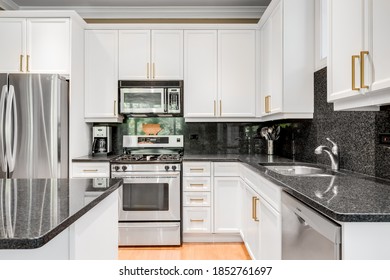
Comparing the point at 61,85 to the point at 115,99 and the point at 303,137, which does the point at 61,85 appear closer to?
the point at 115,99

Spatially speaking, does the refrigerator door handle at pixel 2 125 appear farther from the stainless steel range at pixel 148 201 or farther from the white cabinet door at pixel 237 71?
the white cabinet door at pixel 237 71

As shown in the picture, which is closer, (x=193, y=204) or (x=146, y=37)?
(x=193, y=204)

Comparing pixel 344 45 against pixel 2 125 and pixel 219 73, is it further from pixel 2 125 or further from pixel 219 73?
pixel 2 125

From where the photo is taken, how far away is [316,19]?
2.62m

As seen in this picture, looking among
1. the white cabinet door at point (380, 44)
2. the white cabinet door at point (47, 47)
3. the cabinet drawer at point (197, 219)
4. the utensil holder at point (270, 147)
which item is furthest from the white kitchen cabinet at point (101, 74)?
the white cabinet door at point (380, 44)

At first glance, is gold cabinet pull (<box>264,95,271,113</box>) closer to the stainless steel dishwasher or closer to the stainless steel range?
the stainless steel range

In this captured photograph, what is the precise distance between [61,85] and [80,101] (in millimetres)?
381

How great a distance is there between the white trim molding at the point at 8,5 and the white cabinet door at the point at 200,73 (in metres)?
2.05

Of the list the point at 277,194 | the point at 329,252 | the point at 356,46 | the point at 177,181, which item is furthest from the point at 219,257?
the point at 356,46

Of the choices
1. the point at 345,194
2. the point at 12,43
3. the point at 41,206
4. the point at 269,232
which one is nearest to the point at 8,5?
the point at 12,43

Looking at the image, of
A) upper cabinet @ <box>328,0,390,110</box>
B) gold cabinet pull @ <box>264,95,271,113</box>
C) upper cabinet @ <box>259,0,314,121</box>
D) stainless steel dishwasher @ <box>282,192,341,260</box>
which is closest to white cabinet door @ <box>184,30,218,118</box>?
gold cabinet pull @ <box>264,95,271,113</box>

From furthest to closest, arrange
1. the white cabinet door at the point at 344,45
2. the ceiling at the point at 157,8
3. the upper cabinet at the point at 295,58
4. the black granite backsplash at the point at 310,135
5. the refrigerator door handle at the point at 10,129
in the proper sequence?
the ceiling at the point at 157,8
the refrigerator door handle at the point at 10,129
the upper cabinet at the point at 295,58
the black granite backsplash at the point at 310,135
the white cabinet door at the point at 344,45

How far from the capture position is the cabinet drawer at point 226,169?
3301 mm

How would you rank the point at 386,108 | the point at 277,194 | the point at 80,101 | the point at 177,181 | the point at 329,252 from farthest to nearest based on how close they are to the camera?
the point at 80,101, the point at 177,181, the point at 277,194, the point at 386,108, the point at 329,252
